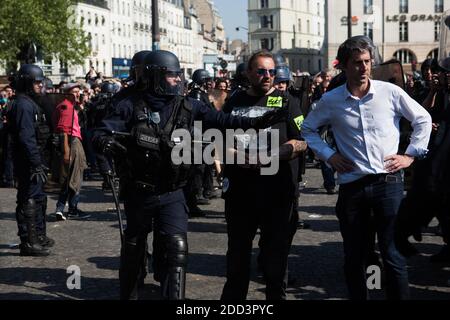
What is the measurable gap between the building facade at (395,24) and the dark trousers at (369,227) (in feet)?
259

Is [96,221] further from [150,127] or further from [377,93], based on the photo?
[377,93]

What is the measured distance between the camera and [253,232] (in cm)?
522

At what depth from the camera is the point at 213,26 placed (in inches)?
5955

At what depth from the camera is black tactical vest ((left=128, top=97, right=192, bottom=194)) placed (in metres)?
5.14

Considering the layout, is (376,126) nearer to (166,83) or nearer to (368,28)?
(166,83)

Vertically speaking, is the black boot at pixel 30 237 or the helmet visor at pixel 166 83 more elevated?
the helmet visor at pixel 166 83

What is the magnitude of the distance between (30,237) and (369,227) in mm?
4220

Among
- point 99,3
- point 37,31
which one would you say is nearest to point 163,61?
point 37,31

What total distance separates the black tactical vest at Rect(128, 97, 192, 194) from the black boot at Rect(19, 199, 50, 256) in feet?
10.1

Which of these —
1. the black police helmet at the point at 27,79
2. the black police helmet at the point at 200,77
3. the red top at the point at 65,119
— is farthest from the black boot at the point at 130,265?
the black police helmet at the point at 200,77

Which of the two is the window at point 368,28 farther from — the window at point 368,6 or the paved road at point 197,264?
the paved road at point 197,264

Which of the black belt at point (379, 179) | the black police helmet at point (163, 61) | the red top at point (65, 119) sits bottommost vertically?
the black belt at point (379, 179)

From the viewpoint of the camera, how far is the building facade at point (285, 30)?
Result: 12500 centimetres

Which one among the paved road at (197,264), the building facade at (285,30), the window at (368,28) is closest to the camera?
the paved road at (197,264)
